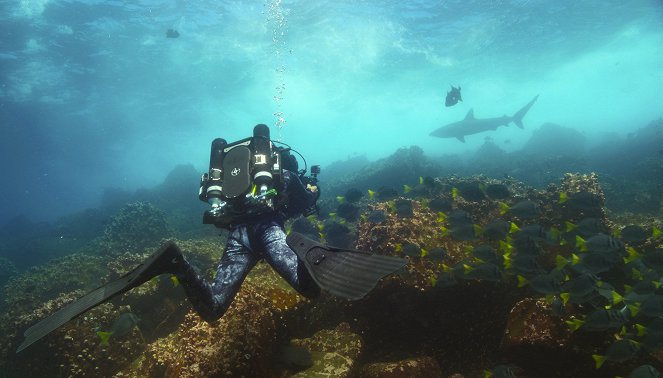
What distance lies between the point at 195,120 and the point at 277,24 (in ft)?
114

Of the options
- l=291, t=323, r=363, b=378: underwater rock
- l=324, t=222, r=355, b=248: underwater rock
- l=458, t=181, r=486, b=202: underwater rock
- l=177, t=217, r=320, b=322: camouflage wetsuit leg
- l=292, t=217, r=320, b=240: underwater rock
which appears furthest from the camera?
l=292, t=217, r=320, b=240: underwater rock

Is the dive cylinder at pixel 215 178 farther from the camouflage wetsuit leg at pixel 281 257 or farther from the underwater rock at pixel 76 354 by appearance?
the underwater rock at pixel 76 354

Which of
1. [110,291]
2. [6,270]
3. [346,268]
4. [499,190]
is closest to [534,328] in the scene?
[499,190]

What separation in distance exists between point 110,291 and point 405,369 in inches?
149

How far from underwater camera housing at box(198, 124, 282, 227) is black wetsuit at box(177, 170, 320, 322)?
0.96ft

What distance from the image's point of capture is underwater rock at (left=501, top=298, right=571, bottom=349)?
15.5 ft

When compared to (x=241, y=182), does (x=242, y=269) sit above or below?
below

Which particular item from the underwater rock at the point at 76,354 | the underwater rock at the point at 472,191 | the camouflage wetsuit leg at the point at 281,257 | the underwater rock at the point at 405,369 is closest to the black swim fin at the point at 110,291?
the camouflage wetsuit leg at the point at 281,257

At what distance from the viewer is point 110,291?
10.5 feet

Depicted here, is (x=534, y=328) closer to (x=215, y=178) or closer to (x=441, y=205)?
(x=441, y=205)

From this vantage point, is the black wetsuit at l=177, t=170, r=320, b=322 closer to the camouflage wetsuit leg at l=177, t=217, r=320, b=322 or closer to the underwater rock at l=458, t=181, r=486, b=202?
the camouflage wetsuit leg at l=177, t=217, r=320, b=322

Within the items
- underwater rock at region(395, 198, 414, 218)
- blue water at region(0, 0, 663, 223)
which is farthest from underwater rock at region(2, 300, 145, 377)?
blue water at region(0, 0, 663, 223)

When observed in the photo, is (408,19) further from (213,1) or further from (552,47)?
(552,47)

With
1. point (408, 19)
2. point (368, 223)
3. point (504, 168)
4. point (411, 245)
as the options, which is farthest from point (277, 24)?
point (411, 245)
